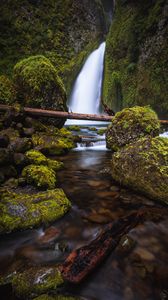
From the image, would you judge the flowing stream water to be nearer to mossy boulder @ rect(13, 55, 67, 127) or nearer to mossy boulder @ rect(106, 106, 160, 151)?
mossy boulder @ rect(106, 106, 160, 151)

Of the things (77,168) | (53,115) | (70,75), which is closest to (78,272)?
(77,168)

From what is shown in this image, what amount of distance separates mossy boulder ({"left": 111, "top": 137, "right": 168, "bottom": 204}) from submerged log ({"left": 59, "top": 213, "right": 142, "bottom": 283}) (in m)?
0.92

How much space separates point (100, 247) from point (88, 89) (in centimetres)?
2307

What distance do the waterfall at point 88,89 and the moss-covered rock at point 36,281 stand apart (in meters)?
20.8

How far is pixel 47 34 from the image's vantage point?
2773 centimetres

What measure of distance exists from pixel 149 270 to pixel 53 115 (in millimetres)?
6980

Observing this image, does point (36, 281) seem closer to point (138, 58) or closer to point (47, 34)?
point (138, 58)

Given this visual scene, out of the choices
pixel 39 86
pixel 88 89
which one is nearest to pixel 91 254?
pixel 39 86

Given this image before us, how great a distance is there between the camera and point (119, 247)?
247 cm

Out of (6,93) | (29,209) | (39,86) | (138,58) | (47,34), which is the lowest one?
(29,209)

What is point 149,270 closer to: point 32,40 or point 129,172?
point 129,172

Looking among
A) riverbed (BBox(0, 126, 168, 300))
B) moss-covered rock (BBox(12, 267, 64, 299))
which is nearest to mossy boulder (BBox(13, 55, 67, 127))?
riverbed (BBox(0, 126, 168, 300))

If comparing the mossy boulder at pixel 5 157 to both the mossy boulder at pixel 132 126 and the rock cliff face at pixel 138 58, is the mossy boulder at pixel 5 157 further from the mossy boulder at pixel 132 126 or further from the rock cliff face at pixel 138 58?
the rock cliff face at pixel 138 58

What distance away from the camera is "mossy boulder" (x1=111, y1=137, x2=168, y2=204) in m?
3.56
